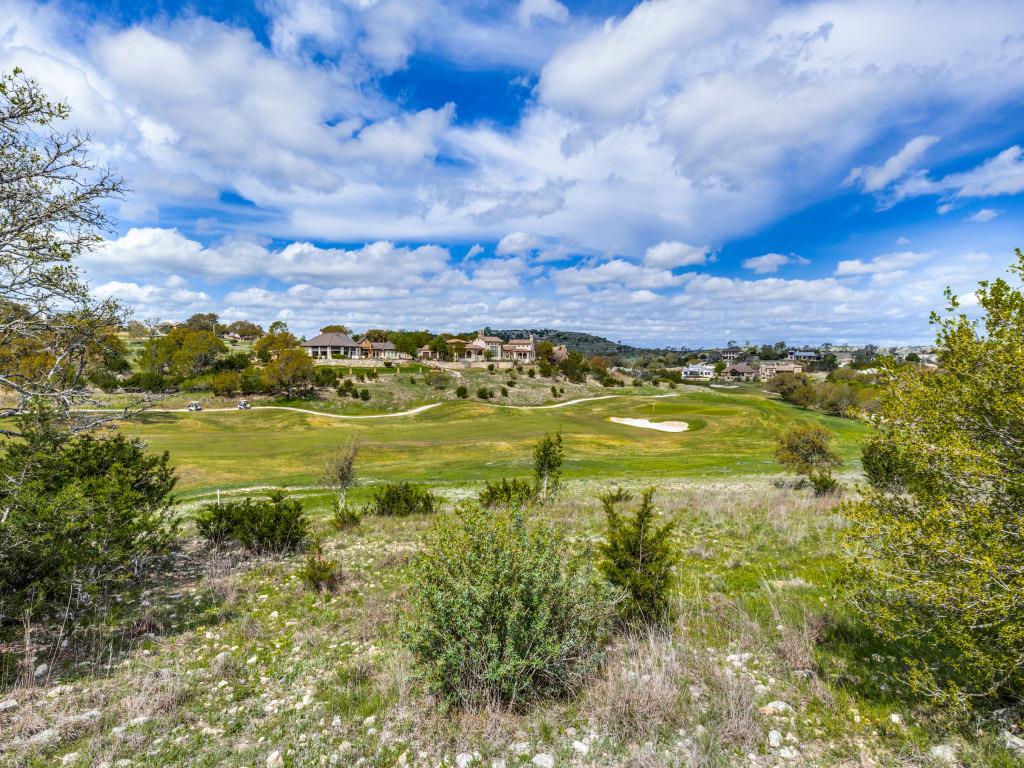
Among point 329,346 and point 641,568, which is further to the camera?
point 329,346

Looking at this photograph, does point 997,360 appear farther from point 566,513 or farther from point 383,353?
point 383,353

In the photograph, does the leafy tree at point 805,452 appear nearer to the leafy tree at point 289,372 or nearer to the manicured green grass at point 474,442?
the manicured green grass at point 474,442

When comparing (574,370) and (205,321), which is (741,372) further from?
(205,321)

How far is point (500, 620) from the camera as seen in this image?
18.3ft

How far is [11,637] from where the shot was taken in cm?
695

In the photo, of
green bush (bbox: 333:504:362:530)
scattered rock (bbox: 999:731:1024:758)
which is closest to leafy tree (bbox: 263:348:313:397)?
green bush (bbox: 333:504:362:530)

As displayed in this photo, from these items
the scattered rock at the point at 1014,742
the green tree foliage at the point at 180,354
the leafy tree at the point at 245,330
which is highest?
the leafy tree at the point at 245,330

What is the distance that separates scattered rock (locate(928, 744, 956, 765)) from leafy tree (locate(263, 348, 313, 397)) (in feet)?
289

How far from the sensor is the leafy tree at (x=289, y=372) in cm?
8075

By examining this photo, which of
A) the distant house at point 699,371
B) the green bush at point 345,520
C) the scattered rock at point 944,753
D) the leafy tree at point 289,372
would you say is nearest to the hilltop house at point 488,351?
the leafy tree at point 289,372

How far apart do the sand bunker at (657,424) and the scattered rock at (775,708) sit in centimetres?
5544

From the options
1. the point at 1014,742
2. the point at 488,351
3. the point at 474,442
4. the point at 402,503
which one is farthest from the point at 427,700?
the point at 488,351

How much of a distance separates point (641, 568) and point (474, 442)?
129ft

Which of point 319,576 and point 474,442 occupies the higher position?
point 319,576
